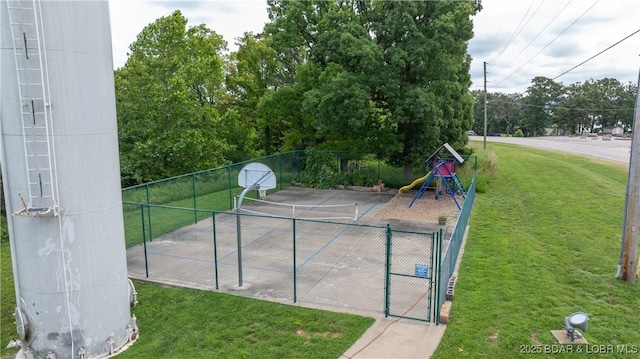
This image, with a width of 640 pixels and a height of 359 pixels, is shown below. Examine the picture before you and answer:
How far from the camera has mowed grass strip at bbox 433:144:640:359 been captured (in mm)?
8430

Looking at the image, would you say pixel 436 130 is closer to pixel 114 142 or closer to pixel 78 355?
pixel 114 142

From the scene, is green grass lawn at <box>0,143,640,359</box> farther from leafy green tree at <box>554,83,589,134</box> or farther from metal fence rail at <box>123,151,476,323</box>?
leafy green tree at <box>554,83,589,134</box>

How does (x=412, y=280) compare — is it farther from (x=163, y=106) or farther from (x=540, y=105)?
(x=540, y=105)

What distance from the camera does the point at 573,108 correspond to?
90812 mm

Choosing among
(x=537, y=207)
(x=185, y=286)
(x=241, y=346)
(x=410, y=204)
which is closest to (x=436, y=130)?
(x=410, y=204)

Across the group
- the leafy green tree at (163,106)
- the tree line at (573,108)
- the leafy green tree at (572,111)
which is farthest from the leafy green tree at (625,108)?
the leafy green tree at (163,106)

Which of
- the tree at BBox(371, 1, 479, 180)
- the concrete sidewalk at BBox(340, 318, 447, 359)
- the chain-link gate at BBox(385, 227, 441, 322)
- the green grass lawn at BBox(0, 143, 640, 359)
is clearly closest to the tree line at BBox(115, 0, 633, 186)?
the tree at BBox(371, 1, 479, 180)

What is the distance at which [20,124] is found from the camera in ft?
24.5

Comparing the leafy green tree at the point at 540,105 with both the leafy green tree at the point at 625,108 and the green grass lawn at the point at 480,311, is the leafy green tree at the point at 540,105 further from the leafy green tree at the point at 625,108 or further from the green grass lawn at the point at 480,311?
the green grass lawn at the point at 480,311

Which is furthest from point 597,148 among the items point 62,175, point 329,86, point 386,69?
point 62,175

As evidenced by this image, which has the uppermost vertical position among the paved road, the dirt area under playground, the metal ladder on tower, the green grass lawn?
the metal ladder on tower

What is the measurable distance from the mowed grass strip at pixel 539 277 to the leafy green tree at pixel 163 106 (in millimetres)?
15568

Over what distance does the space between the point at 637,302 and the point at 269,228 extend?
11556 mm

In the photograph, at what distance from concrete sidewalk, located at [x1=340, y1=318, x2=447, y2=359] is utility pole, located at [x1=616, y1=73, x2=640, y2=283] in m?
5.49
